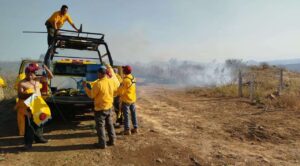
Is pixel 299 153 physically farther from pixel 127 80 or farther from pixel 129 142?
pixel 127 80

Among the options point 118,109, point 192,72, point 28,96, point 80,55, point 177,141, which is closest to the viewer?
point 28,96

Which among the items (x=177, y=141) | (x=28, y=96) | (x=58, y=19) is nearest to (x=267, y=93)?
(x=177, y=141)

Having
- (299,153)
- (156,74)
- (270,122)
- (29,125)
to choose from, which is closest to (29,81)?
(29,125)

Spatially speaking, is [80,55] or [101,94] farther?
[80,55]

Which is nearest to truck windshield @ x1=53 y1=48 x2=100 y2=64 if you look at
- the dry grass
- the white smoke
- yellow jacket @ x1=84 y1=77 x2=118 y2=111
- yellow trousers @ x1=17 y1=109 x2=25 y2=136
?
yellow jacket @ x1=84 y1=77 x2=118 y2=111

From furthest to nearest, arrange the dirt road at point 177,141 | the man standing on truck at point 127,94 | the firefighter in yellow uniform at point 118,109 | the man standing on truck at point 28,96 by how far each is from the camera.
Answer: the firefighter in yellow uniform at point 118,109, the man standing on truck at point 127,94, the man standing on truck at point 28,96, the dirt road at point 177,141

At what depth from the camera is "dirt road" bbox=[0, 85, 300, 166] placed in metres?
5.00

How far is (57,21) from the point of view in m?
8.27

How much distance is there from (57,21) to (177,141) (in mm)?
4974

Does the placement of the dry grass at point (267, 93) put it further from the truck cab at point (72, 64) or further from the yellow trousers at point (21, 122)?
the yellow trousers at point (21, 122)

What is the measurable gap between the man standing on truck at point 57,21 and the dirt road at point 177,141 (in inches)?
100

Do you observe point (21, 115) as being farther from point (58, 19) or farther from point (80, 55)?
point (58, 19)

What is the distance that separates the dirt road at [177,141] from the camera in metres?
5.00

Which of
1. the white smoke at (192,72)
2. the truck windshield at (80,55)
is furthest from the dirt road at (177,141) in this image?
the white smoke at (192,72)
